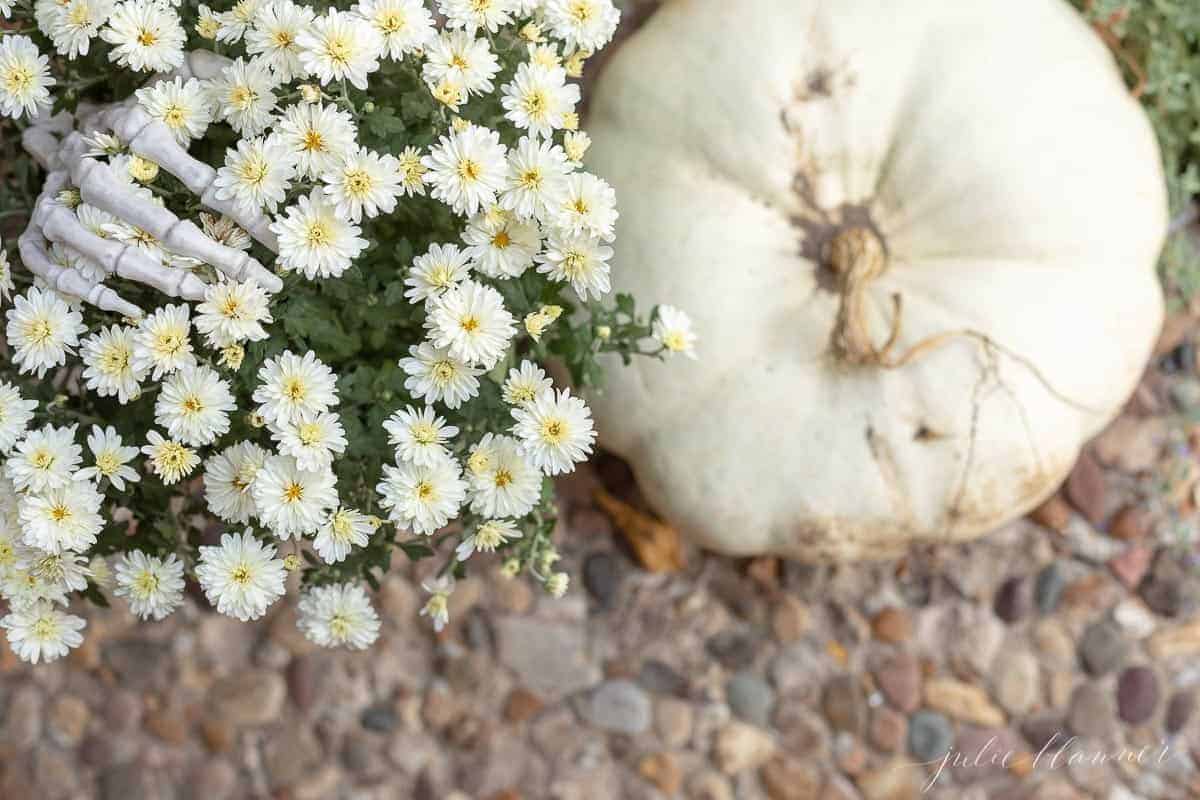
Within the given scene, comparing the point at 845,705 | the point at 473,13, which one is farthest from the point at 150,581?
the point at 845,705

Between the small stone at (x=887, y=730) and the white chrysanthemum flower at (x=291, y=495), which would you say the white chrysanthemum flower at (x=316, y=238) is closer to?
the white chrysanthemum flower at (x=291, y=495)

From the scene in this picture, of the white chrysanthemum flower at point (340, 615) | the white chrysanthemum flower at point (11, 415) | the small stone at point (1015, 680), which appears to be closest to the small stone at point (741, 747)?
the small stone at point (1015, 680)

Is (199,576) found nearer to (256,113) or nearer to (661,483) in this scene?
(256,113)

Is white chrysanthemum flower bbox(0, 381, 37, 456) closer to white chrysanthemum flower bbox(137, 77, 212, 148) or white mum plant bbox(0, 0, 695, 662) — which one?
white mum plant bbox(0, 0, 695, 662)

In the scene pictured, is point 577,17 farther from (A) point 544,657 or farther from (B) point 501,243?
(A) point 544,657

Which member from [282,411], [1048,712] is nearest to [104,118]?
[282,411]

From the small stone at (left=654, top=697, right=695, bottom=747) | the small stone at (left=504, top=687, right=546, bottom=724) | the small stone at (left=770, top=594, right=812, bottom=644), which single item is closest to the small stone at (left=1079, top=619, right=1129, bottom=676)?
the small stone at (left=770, top=594, right=812, bottom=644)

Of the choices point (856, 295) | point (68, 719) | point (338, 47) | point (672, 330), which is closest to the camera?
point (338, 47)
